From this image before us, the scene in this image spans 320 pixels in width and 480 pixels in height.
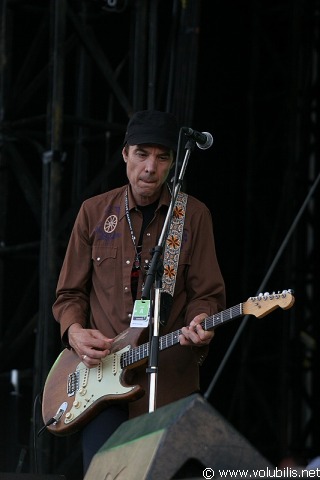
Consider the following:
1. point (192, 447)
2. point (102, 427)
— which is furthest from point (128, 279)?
point (192, 447)

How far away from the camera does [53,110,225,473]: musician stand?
4621 millimetres

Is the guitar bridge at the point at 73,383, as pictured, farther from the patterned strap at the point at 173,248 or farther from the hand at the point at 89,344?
the patterned strap at the point at 173,248

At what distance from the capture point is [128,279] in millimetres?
4762

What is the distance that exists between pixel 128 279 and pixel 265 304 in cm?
75

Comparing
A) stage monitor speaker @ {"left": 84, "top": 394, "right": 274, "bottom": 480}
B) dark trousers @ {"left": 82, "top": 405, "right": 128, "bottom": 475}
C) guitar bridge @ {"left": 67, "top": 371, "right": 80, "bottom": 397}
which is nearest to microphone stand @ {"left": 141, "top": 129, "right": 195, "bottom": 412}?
dark trousers @ {"left": 82, "top": 405, "right": 128, "bottom": 475}

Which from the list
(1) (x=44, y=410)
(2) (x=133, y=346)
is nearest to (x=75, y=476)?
(1) (x=44, y=410)

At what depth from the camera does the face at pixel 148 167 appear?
15.6 feet

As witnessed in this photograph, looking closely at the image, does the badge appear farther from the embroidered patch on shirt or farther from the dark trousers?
the embroidered patch on shirt

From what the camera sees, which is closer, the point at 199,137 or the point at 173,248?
the point at 199,137

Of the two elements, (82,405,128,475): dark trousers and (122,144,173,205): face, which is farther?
(122,144,173,205): face

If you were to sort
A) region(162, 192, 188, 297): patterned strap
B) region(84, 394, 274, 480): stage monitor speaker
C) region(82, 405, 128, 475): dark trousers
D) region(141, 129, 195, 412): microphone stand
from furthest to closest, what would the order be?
region(162, 192, 188, 297): patterned strap → region(82, 405, 128, 475): dark trousers → region(141, 129, 195, 412): microphone stand → region(84, 394, 274, 480): stage monitor speaker

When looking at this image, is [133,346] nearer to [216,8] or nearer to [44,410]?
[44,410]

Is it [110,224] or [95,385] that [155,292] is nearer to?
[95,385]

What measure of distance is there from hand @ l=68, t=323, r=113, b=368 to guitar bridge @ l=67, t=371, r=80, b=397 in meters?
0.10
